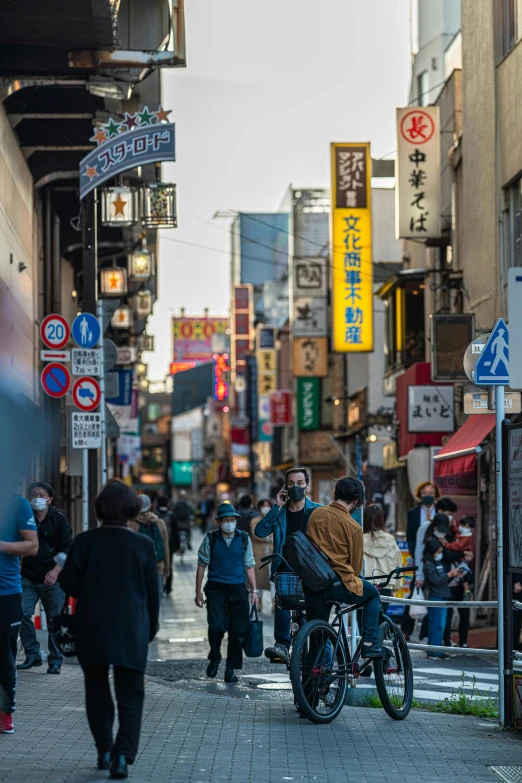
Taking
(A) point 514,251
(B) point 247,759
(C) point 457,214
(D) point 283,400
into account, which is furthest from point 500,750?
(D) point 283,400

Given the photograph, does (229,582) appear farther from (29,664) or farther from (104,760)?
(104,760)

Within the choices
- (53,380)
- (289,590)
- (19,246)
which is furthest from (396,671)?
(19,246)

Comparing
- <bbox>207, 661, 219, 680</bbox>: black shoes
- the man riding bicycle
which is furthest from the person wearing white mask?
→ the man riding bicycle

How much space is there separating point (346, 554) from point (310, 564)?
363 mm

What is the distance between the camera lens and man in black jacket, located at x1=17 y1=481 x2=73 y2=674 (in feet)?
42.2

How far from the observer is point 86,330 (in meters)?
17.0

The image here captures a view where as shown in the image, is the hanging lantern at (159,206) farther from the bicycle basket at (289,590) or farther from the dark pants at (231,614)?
the bicycle basket at (289,590)

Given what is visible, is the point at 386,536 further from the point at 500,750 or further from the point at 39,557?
the point at 500,750

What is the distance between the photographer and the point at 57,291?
2725cm

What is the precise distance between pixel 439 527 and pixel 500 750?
23.7 ft

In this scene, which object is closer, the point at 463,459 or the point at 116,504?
the point at 116,504

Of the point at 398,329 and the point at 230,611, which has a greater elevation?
the point at 398,329

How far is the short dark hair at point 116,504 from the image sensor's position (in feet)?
24.8

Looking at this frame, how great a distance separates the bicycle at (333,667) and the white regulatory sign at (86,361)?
747cm
